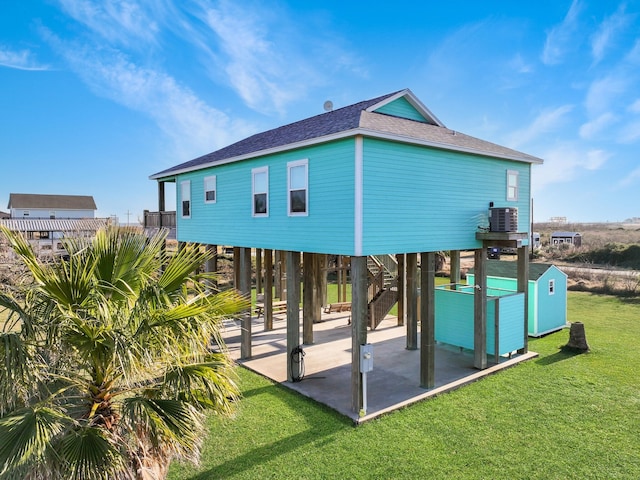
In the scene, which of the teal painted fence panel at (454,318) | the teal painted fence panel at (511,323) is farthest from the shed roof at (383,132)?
the teal painted fence panel at (454,318)

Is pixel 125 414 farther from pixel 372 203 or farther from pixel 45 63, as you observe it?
pixel 45 63

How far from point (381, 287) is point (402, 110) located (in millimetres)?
7511

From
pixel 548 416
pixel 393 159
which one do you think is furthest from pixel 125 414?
pixel 548 416

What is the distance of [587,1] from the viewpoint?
1416 centimetres

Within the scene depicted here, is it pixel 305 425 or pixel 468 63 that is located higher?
pixel 468 63

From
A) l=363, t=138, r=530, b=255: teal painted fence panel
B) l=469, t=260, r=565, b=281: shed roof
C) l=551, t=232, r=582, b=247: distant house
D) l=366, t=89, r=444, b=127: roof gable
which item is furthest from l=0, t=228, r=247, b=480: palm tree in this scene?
l=551, t=232, r=582, b=247: distant house

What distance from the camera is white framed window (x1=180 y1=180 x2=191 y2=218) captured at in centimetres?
1329

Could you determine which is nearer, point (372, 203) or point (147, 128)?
point (372, 203)

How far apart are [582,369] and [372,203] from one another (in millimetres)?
7433

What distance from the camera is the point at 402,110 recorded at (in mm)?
10266

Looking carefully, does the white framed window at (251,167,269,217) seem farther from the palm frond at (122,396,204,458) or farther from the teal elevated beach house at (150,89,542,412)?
the palm frond at (122,396,204,458)

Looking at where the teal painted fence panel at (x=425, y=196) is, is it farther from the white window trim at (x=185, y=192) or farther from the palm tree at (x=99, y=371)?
the white window trim at (x=185, y=192)

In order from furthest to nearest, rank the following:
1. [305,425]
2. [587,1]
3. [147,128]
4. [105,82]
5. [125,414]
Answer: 1. [147,128]
2. [105,82]
3. [587,1]
4. [305,425]
5. [125,414]

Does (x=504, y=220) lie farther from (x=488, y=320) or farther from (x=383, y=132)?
(x=383, y=132)
